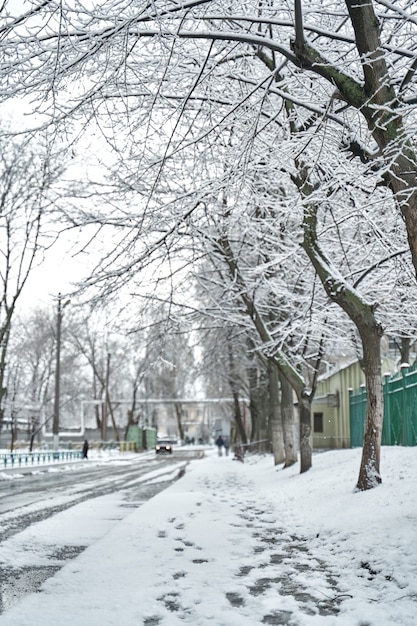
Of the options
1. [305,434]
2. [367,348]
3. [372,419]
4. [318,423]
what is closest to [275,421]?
[305,434]

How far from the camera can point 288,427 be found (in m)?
20.0

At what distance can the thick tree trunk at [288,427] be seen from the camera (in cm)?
1978

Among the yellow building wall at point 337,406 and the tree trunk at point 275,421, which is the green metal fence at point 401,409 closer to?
the tree trunk at point 275,421

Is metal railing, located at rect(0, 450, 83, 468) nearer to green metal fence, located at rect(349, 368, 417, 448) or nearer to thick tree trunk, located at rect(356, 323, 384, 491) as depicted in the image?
green metal fence, located at rect(349, 368, 417, 448)

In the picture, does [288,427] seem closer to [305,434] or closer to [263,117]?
[305,434]

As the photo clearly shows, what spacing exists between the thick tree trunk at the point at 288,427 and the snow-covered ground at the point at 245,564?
24.0 feet

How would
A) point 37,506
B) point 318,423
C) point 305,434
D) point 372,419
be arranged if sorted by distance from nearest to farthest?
1. point 372,419
2. point 37,506
3. point 305,434
4. point 318,423

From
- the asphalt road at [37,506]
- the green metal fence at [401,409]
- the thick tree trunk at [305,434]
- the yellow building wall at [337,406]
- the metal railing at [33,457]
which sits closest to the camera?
the asphalt road at [37,506]

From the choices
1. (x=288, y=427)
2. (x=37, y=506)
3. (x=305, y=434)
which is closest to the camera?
(x=37, y=506)

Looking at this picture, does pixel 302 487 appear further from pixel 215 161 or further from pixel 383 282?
pixel 215 161

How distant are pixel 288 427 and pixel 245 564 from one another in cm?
1303

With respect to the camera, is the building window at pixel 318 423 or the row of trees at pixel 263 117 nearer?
the row of trees at pixel 263 117

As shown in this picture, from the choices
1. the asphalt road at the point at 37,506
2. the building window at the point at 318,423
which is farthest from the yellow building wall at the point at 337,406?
the asphalt road at the point at 37,506

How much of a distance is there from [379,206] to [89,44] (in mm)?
4996
